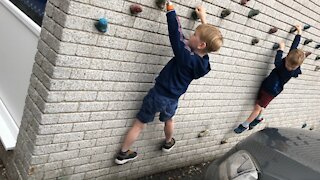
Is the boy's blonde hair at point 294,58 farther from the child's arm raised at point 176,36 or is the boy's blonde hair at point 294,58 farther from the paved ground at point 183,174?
the child's arm raised at point 176,36

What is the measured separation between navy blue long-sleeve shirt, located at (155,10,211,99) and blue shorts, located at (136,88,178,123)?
0.05 meters

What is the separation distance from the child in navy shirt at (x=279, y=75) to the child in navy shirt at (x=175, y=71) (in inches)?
66.9

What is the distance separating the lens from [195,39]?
3.07 metres

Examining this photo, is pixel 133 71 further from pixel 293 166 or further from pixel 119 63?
pixel 293 166

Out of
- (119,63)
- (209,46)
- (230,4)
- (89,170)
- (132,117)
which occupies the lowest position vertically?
(89,170)

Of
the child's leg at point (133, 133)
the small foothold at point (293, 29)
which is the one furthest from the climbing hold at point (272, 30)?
the child's leg at point (133, 133)

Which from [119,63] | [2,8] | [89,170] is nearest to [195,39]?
[119,63]

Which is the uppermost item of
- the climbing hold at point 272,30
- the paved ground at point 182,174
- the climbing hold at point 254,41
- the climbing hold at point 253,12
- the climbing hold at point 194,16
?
the climbing hold at point 253,12

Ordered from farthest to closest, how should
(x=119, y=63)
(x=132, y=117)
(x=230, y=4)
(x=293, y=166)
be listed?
(x=230, y=4) → (x=132, y=117) → (x=119, y=63) → (x=293, y=166)

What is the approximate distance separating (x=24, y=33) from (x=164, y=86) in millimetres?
1275

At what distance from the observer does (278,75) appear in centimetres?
466

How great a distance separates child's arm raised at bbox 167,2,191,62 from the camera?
288 centimetres

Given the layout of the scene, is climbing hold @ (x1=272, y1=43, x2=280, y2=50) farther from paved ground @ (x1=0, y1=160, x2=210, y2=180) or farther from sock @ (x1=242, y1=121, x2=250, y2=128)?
paved ground @ (x1=0, y1=160, x2=210, y2=180)

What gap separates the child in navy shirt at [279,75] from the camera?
177 inches
